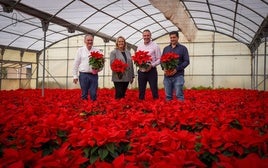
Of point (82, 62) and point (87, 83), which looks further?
point (82, 62)

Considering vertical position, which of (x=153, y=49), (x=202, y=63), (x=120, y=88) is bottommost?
(x=120, y=88)

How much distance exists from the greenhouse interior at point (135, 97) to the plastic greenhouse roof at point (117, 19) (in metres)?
0.05

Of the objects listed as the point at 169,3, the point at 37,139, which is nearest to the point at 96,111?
the point at 37,139

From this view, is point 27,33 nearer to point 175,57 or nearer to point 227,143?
point 175,57

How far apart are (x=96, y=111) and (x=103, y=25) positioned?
43.2 ft

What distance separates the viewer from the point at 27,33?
57.9 ft

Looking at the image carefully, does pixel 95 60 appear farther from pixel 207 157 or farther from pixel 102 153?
pixel 207 157

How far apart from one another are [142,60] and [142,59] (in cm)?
2

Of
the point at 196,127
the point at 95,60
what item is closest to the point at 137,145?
the point at 196,127

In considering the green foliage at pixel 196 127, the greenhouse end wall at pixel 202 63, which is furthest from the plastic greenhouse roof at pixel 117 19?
the green foliage at pixel 196 127

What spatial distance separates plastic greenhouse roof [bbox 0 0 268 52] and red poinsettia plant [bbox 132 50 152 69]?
317 cm

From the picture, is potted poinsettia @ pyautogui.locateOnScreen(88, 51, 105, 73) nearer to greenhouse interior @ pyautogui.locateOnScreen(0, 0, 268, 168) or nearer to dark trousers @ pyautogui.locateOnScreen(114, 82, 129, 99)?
dark trousers @ pyautogui.locateOnScreen(114, 82, 129, 99)

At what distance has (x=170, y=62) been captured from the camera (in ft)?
18.6

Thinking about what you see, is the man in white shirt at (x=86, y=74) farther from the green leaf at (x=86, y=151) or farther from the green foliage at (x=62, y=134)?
the green leaf at (x=86, y=151)
